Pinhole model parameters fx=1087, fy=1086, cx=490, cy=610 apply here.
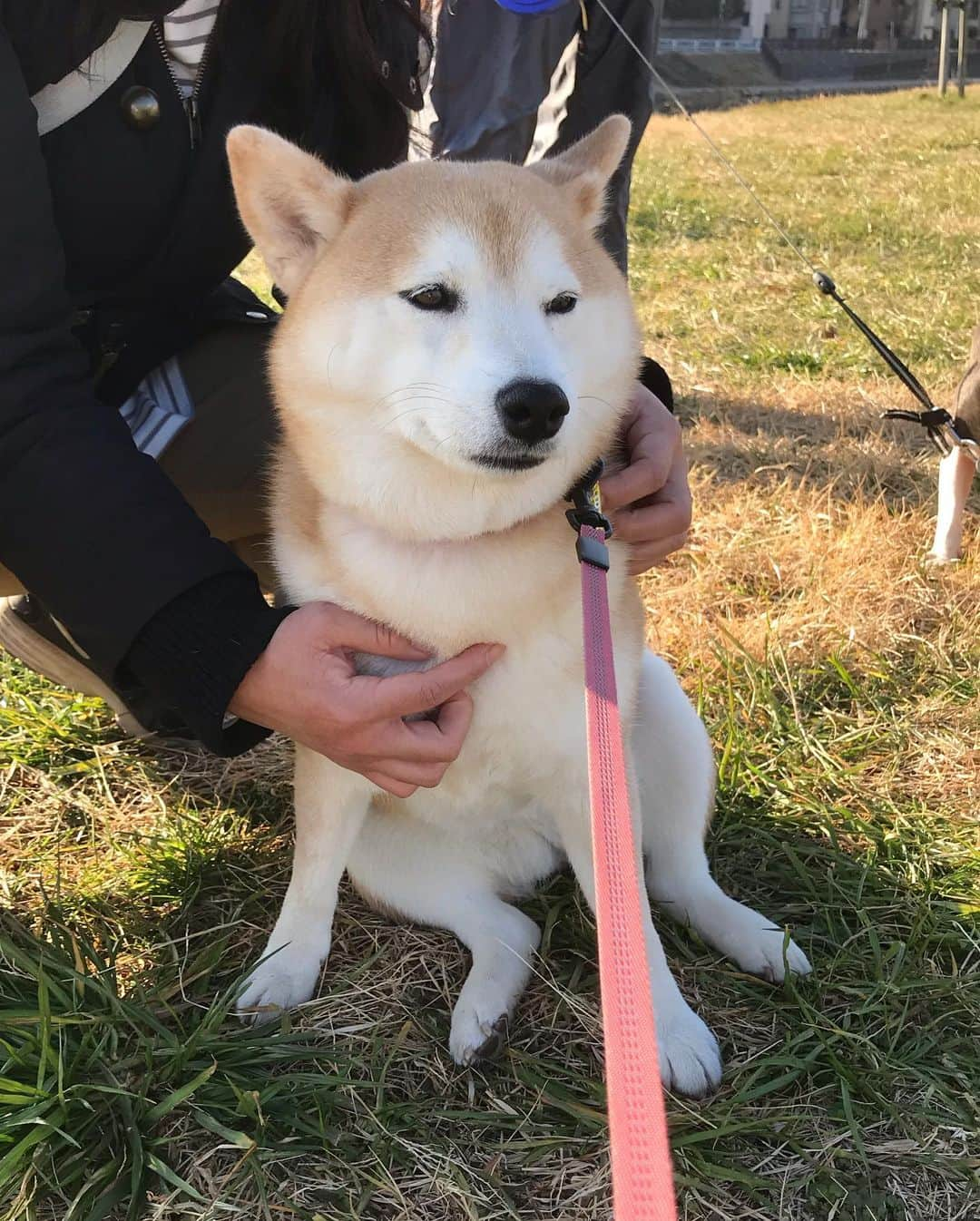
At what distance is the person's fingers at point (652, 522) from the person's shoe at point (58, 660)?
3.20 feet

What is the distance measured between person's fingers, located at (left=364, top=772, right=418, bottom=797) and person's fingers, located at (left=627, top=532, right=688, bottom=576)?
0.46 m

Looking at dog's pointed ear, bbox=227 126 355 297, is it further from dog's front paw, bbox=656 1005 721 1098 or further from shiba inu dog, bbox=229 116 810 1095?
dog's front paw, bbox=656 1005 721 1098

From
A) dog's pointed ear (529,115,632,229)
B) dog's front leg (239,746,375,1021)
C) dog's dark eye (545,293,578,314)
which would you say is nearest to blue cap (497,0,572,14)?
dog's pointed ear (529,115,632,229)

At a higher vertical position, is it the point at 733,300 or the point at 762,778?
the point at 762,778

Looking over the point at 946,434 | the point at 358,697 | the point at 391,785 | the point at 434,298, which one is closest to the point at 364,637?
the point at 358,697

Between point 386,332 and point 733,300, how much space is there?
4.38 meters

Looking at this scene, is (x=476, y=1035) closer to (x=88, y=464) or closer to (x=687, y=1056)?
(x=687, y=1056)

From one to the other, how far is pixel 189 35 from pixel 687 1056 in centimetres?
164

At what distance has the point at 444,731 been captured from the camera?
4.58ft

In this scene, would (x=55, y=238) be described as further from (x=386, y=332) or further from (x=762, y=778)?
(x=762, y=778)

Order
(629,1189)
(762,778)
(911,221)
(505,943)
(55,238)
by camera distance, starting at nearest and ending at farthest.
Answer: (629,1189) < (55,238) < (505,943) < (762,778) < (911,221)

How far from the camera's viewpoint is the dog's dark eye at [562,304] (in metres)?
1.41

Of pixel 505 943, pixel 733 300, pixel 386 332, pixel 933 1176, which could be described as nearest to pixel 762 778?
pixel 505 943

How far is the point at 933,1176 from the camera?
50.8 inches
